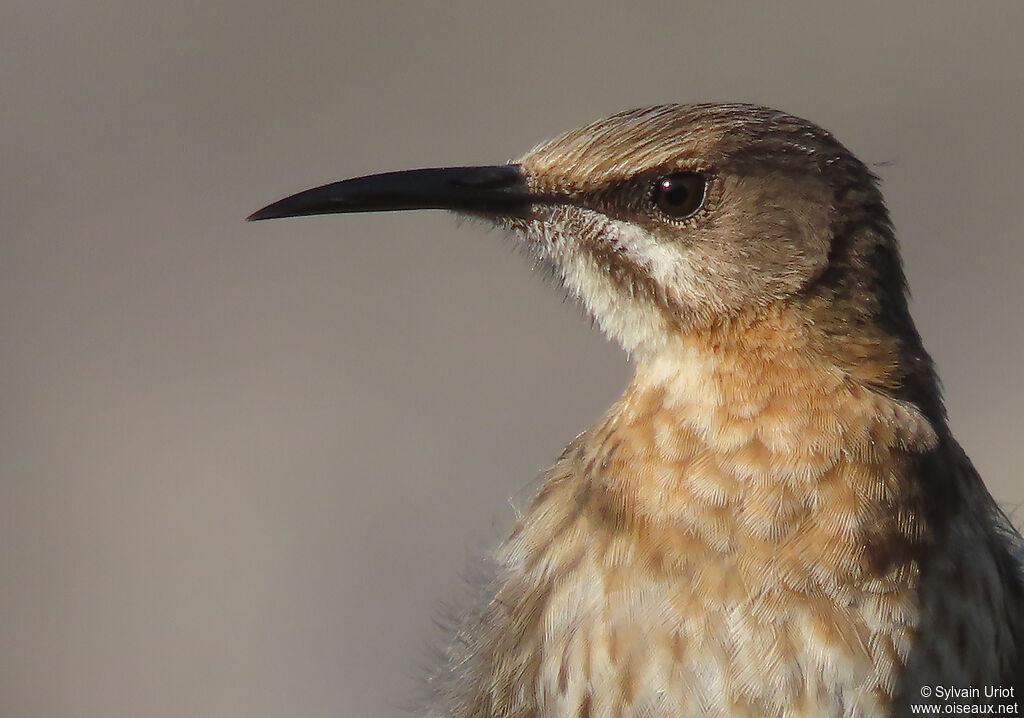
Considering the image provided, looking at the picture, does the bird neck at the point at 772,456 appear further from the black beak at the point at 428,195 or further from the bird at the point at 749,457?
the black beak at the point at 428,195

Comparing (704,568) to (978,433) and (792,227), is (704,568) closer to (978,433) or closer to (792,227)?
(792,227)

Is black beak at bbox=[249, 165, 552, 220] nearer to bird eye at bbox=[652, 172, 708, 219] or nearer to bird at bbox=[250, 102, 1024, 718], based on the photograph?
bird at bbox=[250, 102, 1024, 718]

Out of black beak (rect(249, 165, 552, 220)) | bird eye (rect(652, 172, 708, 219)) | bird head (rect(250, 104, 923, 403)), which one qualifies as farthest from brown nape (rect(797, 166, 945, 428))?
black beak (rect(249, 165, 552, 220))

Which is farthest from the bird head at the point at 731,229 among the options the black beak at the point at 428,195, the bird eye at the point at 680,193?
the black beak at the point at 428,195

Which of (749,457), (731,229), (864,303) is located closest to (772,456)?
(749,457)

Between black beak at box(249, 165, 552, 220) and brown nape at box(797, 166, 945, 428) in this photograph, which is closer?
brown nape at box(797, 166, 945, 428)

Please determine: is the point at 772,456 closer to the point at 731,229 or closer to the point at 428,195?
the point at 731,229

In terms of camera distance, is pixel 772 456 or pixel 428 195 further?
pixel 428 195
